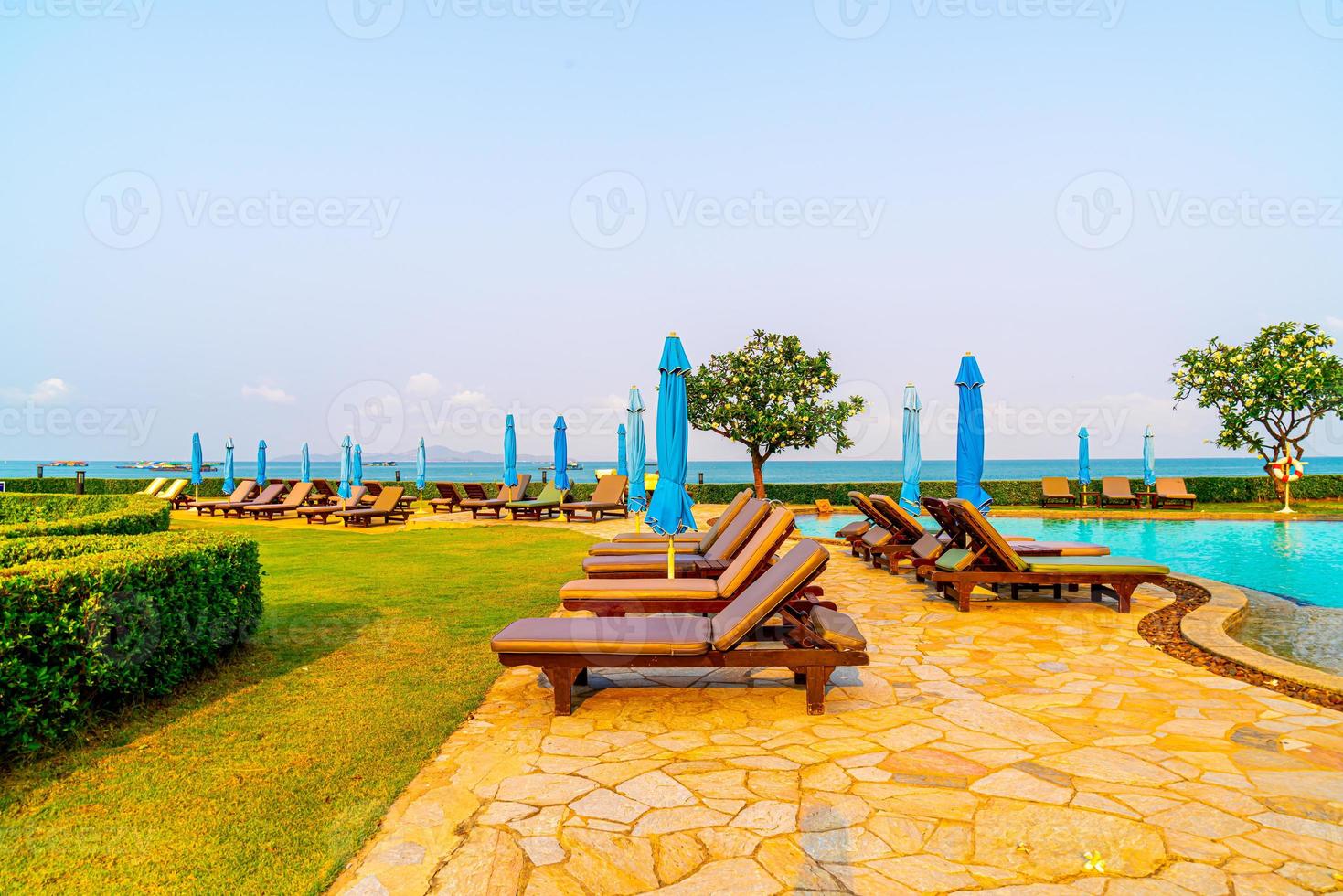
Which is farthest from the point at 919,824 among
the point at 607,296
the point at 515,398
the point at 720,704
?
the point at 515,398

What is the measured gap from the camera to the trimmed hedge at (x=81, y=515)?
250 inches

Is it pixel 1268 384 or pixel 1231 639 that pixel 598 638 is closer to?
pixel 1231 639

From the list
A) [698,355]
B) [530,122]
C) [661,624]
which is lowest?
[661,624]

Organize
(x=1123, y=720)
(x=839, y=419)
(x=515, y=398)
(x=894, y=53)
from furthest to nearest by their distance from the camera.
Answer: (x=839, y=419) → (x=515, y=398) → (x=894, y=53) → (x=1123, y=720)

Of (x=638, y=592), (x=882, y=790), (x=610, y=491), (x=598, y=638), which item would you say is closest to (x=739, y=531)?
(x=638, y=592)

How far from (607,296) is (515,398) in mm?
5374

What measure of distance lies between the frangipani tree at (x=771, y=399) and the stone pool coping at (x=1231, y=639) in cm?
1788

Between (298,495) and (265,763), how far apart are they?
20157mm

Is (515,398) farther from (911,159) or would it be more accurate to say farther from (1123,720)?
(1123,720)

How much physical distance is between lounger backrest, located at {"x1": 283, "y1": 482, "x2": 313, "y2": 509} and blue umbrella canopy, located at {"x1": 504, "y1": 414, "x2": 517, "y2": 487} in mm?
5921

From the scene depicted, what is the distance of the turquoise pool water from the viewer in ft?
32.3

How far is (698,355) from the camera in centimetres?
2792

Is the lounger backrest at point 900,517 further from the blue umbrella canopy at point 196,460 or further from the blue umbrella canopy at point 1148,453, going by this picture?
the blue umbrella canopy at point 196,460

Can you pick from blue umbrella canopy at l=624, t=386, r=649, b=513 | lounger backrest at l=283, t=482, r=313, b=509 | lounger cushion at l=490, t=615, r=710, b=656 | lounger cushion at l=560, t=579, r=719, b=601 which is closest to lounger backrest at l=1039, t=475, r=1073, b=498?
blue umbrella canopy at l=624, t=386, r=649, b=513
